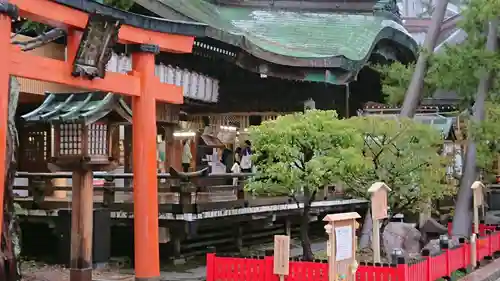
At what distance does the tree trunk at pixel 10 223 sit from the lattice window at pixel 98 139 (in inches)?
66.9

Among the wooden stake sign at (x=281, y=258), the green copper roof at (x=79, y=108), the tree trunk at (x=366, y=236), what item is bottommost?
the tree trunk at (x=366, y=236)

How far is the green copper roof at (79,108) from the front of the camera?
11141mm

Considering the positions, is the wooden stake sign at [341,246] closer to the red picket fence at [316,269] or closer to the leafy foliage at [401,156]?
the red picket fence at [316,269]

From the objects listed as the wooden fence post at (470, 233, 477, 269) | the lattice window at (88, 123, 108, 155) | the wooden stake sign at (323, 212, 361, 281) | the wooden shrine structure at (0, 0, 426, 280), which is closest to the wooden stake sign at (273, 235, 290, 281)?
the wooden stake sign at (323, 212, 361, 281)

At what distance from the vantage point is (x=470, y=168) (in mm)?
17016

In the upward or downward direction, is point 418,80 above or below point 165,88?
above

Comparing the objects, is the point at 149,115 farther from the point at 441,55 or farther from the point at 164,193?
the point at 441,55

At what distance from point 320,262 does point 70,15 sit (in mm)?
5286

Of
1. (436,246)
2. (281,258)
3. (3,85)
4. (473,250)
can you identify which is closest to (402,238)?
(436,246)

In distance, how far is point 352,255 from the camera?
9.41m

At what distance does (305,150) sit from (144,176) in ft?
10.2

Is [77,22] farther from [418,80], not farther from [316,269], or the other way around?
[418,80]

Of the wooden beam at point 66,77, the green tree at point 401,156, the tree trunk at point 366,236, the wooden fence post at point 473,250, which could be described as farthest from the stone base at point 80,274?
the wooden fence post at point 473,250

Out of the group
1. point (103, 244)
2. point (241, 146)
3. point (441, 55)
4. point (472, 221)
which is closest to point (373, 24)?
point (241, 146)
